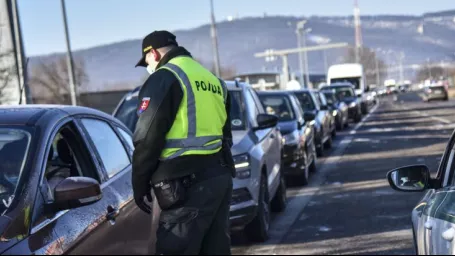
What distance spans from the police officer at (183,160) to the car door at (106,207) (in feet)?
0.58

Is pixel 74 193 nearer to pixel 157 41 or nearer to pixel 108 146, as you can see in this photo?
pixel 157 41

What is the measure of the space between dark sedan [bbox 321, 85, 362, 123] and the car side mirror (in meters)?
31.9

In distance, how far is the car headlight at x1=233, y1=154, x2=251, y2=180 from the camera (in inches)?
312

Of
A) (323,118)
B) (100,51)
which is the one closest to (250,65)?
(100,51)

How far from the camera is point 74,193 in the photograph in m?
3.55

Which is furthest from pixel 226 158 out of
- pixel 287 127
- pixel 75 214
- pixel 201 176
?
pixel 287 127

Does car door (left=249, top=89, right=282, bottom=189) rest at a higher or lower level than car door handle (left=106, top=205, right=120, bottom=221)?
lower

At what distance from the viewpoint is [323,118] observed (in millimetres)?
19062

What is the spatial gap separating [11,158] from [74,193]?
1.86 ft

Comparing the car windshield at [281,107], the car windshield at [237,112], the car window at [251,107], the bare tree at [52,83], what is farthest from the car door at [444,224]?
the bare tree at [52,83]

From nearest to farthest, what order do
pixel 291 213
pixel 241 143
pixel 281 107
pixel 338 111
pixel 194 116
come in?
1. pixel 194 116
2. pixel 241 143
3. pixel 291 213
4. pixel 281 107
5. pixel 338 111

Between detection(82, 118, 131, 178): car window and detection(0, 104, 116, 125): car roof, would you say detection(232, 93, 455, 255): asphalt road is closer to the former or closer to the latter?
detection(82, 118, 131, 178): car window

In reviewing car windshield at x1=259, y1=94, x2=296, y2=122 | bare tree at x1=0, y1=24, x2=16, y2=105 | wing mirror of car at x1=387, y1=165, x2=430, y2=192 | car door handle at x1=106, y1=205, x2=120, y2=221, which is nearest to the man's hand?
car door handle at x1=106, y1=205, x2=120, y2=221

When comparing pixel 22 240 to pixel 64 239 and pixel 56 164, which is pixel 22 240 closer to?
pixel 64 239
